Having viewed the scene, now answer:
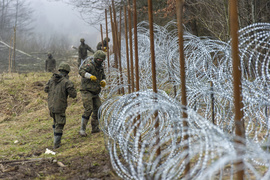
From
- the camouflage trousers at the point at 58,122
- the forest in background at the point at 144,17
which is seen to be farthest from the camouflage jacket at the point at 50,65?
the camouflage trousers at the point at 58,122

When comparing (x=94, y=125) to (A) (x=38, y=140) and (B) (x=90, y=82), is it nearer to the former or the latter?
(B) (x=90, y=82)

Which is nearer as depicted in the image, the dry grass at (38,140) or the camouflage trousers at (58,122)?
the dry grass at (38,140)

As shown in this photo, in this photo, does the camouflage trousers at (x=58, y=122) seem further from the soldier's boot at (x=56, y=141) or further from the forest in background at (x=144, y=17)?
the forest in background at (x=144, y=17)

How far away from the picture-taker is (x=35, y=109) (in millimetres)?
10859

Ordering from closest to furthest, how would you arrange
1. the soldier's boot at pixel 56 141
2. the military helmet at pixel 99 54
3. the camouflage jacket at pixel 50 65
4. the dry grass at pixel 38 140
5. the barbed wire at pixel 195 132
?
the barbed wire at pixel 195 132
the dry grass at pixel 38 140
the soldier's boot at pixel 56 141
the military helmet at pixel 99 54
the camouflage jacket at pixel 50 65

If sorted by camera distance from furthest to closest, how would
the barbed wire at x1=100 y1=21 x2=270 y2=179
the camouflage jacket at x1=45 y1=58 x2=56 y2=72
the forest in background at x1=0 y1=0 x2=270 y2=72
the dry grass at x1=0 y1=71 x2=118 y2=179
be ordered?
1. the camouflage jacket at x1=45 y1=58 x2=56 y2=72
2. the forest in background at x1=0 y1=0 x2=270 y2=72
3. the dry grass at x1=0 y1=71 x2=118 y2=179
4. the barbed wire at x1=100 y1=21 x2=270 y2=179

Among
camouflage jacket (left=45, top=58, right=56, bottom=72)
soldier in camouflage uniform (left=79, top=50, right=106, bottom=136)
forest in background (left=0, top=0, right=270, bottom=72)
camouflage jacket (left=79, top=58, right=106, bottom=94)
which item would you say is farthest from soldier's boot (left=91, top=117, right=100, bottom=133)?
camouflage jacket (left=45, top=58, right=56, bottom=72)

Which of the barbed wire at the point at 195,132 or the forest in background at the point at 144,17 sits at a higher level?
the forest in background at the point at 144,17

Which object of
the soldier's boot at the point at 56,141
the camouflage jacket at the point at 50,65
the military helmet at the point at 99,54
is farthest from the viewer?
the camouflage jacket at the point at 50,65

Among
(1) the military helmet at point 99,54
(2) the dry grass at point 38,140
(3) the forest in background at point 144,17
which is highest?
(3) the forest in background at point 144,17

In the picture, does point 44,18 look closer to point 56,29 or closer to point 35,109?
point 56,29

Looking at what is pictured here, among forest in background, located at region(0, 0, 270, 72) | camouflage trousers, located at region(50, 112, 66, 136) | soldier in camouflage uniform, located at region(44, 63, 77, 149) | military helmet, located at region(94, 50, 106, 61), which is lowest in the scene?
camouflage trousers, located at region(50, 112, 66, 136)

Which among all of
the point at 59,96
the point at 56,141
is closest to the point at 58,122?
the point at 56,141

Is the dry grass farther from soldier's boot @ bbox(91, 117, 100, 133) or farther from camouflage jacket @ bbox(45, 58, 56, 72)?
camouflage jacket @ bbox(45, 58, 56, 72)
